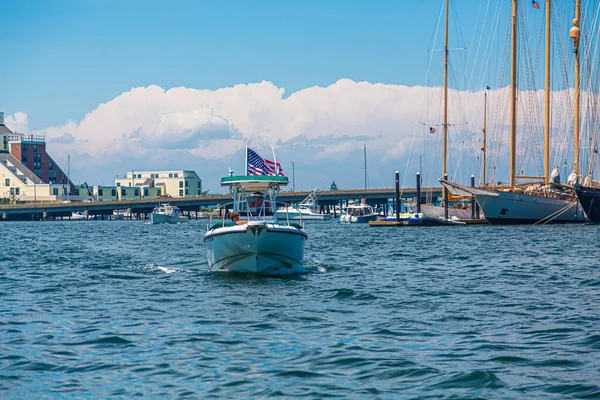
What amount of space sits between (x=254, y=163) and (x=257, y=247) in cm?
455

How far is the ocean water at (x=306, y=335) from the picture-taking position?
13594 millimetres

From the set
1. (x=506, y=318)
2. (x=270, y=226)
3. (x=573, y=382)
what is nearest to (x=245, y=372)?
(x=573, y=382)

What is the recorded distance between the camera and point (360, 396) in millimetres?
12875

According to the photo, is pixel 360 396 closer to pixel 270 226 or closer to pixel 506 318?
pixel 506 318

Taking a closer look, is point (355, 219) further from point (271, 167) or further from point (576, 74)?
point (271, 167)

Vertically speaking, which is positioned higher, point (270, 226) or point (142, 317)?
point (270, 226)

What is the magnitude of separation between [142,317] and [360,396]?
9.35 m

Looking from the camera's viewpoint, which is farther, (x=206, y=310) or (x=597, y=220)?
(x=597, y=220)

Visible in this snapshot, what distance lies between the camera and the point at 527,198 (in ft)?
286

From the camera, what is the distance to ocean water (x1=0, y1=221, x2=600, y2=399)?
1359 centimetres

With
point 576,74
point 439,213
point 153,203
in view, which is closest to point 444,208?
point 439,213

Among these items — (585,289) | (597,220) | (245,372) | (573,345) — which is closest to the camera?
(245,372)

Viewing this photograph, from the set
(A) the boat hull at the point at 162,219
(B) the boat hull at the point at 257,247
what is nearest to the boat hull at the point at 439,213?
(A) the boat hull at the point at 162,219

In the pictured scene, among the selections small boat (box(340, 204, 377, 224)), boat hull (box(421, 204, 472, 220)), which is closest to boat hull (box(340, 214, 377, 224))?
small boat (box(340, 204, 377, 224))
